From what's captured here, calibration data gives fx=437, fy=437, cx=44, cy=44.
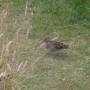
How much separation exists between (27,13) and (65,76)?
195cm

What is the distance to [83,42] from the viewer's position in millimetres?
4930

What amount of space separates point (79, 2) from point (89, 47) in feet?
3.40

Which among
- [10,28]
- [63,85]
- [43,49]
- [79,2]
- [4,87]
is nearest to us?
[4,87]

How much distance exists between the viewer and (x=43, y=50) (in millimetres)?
4684

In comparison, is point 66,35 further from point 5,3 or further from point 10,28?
point 5,3

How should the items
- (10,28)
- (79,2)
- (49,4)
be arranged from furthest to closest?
(49,4) → (79,2) → (10,28)

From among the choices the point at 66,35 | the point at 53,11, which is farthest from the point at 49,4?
the point at 66,35

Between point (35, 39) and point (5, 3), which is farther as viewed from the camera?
point (5, 3)

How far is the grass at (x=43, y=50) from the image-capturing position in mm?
3828

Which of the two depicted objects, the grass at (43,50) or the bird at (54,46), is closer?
the grass at (43,50)

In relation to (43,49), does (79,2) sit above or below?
above

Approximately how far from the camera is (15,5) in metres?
6.10

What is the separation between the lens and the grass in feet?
12.6

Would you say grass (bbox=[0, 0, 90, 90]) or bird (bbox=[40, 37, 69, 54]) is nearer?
grass (bbox=[0, 0, 90, 90])
